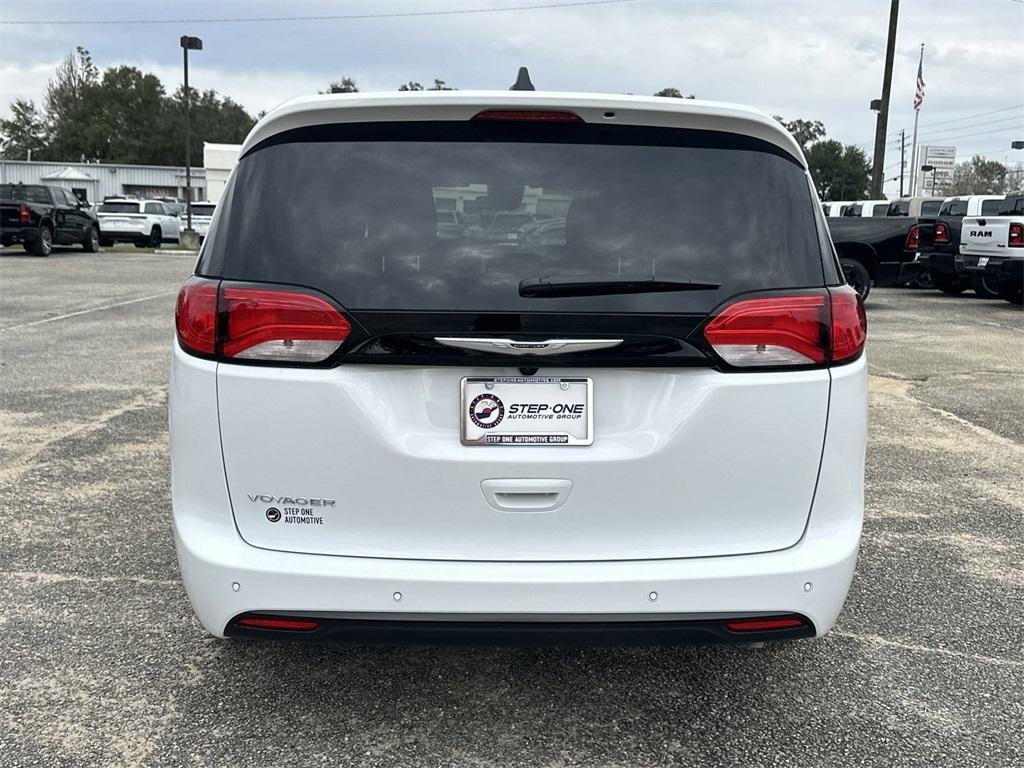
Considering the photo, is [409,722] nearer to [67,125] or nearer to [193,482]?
[193,482]

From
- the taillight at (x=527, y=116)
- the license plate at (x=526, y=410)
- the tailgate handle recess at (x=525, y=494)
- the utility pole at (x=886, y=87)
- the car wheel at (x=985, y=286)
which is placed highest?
the utility pole at (x=886, y=87)

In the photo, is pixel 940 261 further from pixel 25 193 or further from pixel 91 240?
pixel 91 240

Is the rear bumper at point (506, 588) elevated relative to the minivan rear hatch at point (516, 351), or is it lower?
lower

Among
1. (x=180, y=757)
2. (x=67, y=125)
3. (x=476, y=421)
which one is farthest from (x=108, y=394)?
(x=67, y=125)

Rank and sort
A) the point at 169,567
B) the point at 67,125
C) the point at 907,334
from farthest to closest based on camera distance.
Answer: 1. the point at 67,125
2. the point at 907,334
3. the point at 169,567

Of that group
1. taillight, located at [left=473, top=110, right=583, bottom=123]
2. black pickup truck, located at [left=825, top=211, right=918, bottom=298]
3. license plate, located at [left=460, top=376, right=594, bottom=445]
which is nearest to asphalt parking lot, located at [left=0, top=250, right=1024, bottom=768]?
license plate, located at [left=460, top=376, right=594, bottom=445]

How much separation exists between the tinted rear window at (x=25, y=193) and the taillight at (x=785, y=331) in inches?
976

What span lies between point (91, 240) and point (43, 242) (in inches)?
117

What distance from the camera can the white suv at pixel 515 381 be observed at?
90.9 inches

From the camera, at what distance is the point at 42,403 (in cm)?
698

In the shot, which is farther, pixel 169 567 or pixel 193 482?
pixel 169 567

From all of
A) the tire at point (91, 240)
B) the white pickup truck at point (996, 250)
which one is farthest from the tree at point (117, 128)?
the white pickup truck at point (996, 250)

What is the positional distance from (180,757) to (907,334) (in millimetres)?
11219

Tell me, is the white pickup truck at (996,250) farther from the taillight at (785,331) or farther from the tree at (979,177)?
the tree at (979,177)
